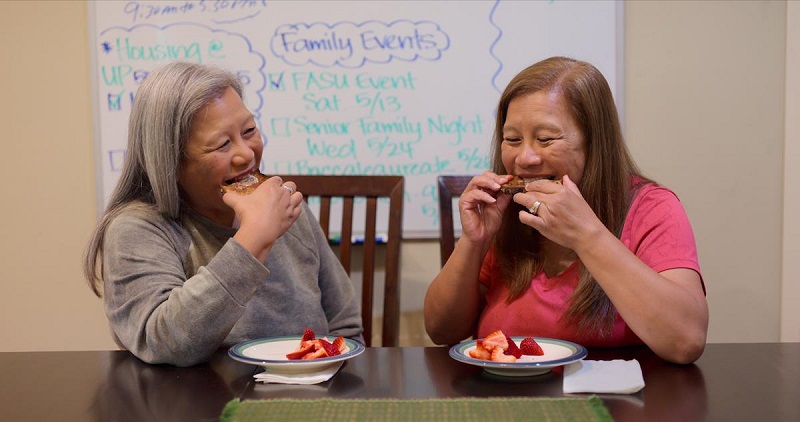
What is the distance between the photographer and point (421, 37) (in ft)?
8.80

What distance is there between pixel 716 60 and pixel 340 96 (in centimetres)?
133

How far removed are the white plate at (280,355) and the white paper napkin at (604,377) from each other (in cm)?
36

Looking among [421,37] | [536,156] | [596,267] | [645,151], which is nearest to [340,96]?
[421,37]

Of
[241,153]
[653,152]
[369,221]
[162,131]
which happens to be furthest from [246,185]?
[653,152]

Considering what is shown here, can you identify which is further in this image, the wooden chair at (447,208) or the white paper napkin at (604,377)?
the wooden chair at (447,208)

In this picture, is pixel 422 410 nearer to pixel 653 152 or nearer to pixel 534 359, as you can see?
pixel 534 359

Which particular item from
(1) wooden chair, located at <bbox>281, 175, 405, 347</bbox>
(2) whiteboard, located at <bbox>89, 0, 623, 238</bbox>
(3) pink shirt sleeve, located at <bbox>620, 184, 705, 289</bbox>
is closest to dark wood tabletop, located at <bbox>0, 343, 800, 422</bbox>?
(3) pink shirt sleeve, located at <bbox>620, 184, 705, 289</bbox>

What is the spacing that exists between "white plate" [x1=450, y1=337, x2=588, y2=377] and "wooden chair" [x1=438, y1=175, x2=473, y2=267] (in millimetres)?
677

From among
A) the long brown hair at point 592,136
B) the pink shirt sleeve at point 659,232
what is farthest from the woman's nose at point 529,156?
the pink shirt sleeve at point 659,232

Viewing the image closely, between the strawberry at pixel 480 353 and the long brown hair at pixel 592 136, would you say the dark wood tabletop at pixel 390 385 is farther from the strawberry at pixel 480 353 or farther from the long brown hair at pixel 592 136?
the long brown hair at pixel 592 136

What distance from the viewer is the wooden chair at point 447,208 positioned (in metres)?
2.03

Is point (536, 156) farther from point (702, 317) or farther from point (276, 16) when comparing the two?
point (276, 16)

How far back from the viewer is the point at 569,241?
1.41 metres

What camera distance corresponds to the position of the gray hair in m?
1.55
